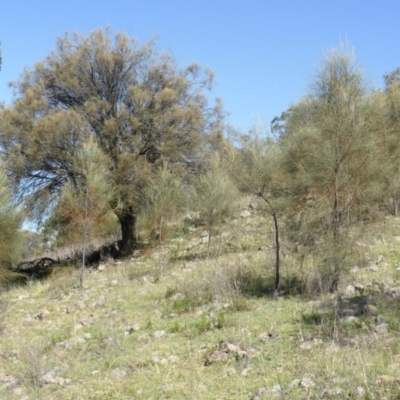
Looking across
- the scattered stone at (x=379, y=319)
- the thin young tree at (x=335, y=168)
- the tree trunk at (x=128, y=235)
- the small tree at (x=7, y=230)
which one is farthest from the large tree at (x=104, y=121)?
the scattered stone at (x=379, y=319)

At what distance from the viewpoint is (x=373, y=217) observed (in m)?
11.1

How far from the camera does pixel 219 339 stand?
632cm

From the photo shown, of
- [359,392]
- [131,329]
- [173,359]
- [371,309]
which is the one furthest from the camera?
[131,329]

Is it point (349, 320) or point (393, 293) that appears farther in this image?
point (393, 293)

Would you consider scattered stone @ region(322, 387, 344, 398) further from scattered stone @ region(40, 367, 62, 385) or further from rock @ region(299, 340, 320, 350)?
scattered stone @ region(40, 367, 62, 385)

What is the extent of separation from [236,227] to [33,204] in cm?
776

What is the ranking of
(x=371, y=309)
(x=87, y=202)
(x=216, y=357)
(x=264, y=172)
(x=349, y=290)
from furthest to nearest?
(x=87, y=202)
(x=264, y=172)
(x=349, y=290)
(x=371, y=309)
(x=216, y=357)

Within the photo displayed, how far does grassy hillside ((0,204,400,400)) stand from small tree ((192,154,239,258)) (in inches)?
150

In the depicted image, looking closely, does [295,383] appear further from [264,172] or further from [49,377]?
[264,172]

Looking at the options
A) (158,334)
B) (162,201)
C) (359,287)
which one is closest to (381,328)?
(359,287)

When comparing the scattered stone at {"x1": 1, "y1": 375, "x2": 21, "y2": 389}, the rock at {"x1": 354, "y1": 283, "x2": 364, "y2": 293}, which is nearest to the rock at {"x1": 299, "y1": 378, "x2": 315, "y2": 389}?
the scattered stone at {"x1": 1, "y1": 375, "x2": 21, "y2": 389}

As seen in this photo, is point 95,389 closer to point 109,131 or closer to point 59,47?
point 109,131

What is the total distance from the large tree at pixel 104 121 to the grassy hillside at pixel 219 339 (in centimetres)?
666

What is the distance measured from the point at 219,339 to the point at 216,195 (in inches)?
364
